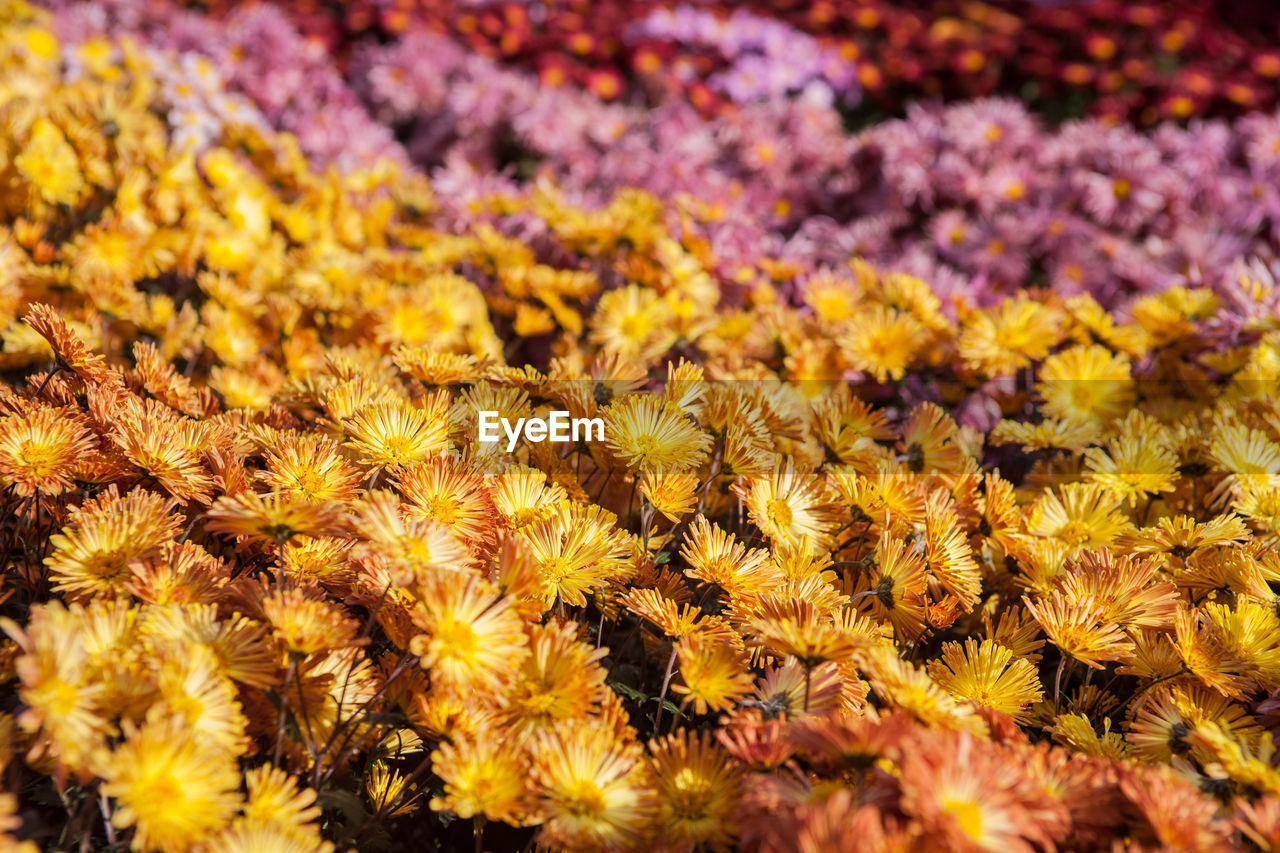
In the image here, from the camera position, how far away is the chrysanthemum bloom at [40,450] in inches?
46.7

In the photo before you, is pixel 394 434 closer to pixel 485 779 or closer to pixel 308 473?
pixel 308 473

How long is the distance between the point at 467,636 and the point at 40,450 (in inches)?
27.1

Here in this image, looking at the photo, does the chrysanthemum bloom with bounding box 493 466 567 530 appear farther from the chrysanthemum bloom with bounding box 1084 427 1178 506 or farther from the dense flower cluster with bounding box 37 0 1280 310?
the dense flower cluster with bounding box 37 0 1280 310

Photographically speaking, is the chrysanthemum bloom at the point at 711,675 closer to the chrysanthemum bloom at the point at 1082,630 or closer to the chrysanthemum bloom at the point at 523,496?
the chrysanthemum bloom at the point at 523,496

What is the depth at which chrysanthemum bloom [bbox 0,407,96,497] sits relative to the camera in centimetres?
119

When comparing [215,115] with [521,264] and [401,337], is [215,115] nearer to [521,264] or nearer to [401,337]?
[521,264]

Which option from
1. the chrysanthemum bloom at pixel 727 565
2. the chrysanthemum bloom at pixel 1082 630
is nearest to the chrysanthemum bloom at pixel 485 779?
the chrysanthemum bloom at pixel 727 565

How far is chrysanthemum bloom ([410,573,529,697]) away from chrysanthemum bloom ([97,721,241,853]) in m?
0.23

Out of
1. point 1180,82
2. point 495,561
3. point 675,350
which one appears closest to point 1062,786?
point 495,561

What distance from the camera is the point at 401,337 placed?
2062 millimetres

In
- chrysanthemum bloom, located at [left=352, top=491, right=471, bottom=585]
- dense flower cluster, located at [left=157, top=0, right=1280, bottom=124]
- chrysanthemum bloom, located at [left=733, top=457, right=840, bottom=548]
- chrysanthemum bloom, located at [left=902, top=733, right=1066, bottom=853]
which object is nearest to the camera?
chrysanthemum bloom, located at [left=902, top=733, right=1066, bottom=853]

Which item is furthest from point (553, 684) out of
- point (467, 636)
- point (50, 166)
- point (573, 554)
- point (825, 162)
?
point (825, 162)

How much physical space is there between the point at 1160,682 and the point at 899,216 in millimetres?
2533

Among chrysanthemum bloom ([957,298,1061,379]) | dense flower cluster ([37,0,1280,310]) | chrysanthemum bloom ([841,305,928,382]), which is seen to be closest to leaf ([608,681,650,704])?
chrysanthemum bloom ([841,305,928,382])
